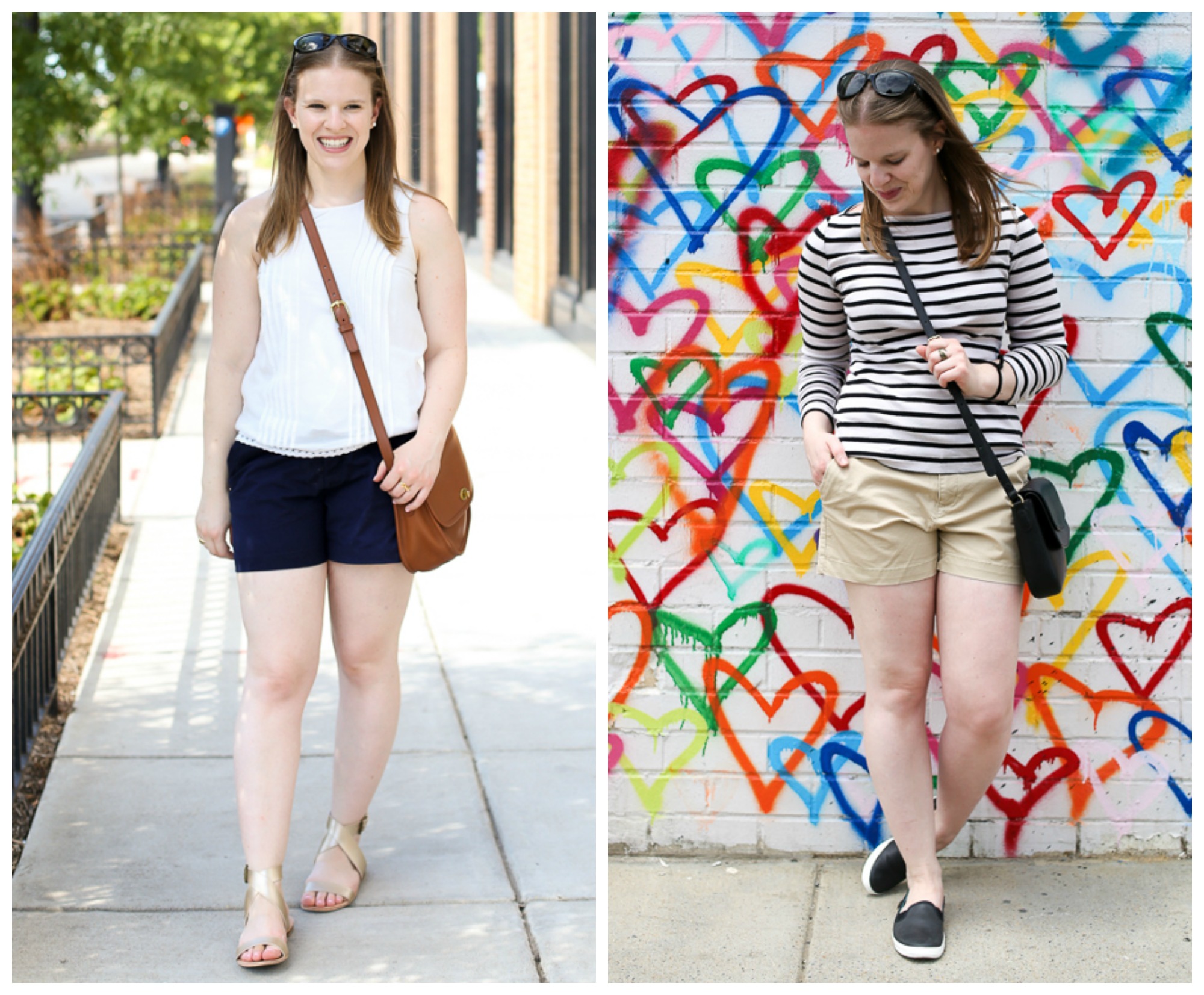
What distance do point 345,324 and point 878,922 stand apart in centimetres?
194

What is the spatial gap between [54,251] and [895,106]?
14.2 metres

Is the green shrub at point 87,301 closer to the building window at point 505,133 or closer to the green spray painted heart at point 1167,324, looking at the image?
the building window at point 505,133

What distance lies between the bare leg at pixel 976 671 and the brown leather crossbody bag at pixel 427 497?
1.11m

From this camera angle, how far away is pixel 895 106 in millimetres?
2967

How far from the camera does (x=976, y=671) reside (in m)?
3.25

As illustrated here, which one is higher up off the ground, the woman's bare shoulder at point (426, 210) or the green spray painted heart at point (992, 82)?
the green spray painted heart at point (992, 82)

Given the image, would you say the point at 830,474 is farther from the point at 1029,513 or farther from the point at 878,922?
the point at 878,922

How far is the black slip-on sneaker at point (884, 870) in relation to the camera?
3.67 meters

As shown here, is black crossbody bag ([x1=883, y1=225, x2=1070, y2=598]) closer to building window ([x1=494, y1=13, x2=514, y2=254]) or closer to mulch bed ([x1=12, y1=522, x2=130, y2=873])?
mulch bed ([x1=12, y1=522, x2=130, y2=873])

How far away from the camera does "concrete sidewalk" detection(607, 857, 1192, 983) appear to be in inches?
132

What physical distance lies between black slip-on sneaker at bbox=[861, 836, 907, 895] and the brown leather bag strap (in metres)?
1.64

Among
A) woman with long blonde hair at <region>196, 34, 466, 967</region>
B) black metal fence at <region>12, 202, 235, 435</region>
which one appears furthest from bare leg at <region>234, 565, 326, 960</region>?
black metal fence at <region>12, 202, 235, 435</region>

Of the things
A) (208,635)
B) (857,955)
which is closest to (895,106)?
(857,955)

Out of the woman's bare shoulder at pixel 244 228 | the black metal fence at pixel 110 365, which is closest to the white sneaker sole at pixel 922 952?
the woman's bare shoulder at pixel 244 228
